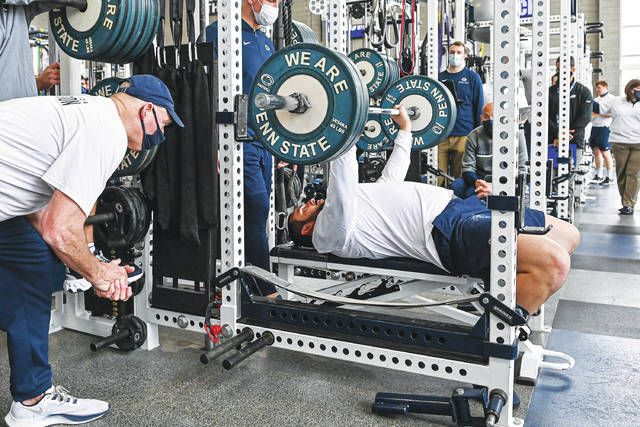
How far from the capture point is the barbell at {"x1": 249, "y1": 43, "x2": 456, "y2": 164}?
1769 mm

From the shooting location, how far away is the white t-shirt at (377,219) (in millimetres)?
2191

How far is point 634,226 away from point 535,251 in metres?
4.31

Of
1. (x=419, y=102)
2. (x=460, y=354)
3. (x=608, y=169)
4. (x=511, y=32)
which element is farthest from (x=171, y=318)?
Result: (x=608, y=169)

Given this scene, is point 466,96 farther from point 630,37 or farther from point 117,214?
point 630,37

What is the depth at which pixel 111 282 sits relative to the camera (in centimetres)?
169

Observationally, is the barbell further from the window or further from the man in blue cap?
the window

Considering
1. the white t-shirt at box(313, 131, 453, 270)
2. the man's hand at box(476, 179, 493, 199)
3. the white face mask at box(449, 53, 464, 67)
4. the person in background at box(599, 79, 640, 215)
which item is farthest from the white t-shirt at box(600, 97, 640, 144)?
the white t-shirt at box(313, 131, 453, 270)

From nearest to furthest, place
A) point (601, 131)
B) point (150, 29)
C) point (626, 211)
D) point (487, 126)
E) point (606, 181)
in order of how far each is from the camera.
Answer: point (150, 29) < point (487, 126) < point (626, 211) < point (601, 131) < point (606, 181)

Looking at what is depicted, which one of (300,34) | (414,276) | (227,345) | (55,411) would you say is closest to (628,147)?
(300,34)

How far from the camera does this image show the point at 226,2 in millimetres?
2068

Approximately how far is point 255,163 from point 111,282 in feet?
3.13

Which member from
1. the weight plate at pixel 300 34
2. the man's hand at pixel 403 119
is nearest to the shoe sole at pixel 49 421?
the man's hand at pixel 403 119

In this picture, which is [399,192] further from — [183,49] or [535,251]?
[183,49]

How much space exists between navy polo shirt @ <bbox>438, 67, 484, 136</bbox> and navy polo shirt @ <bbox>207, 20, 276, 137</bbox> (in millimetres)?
2472
